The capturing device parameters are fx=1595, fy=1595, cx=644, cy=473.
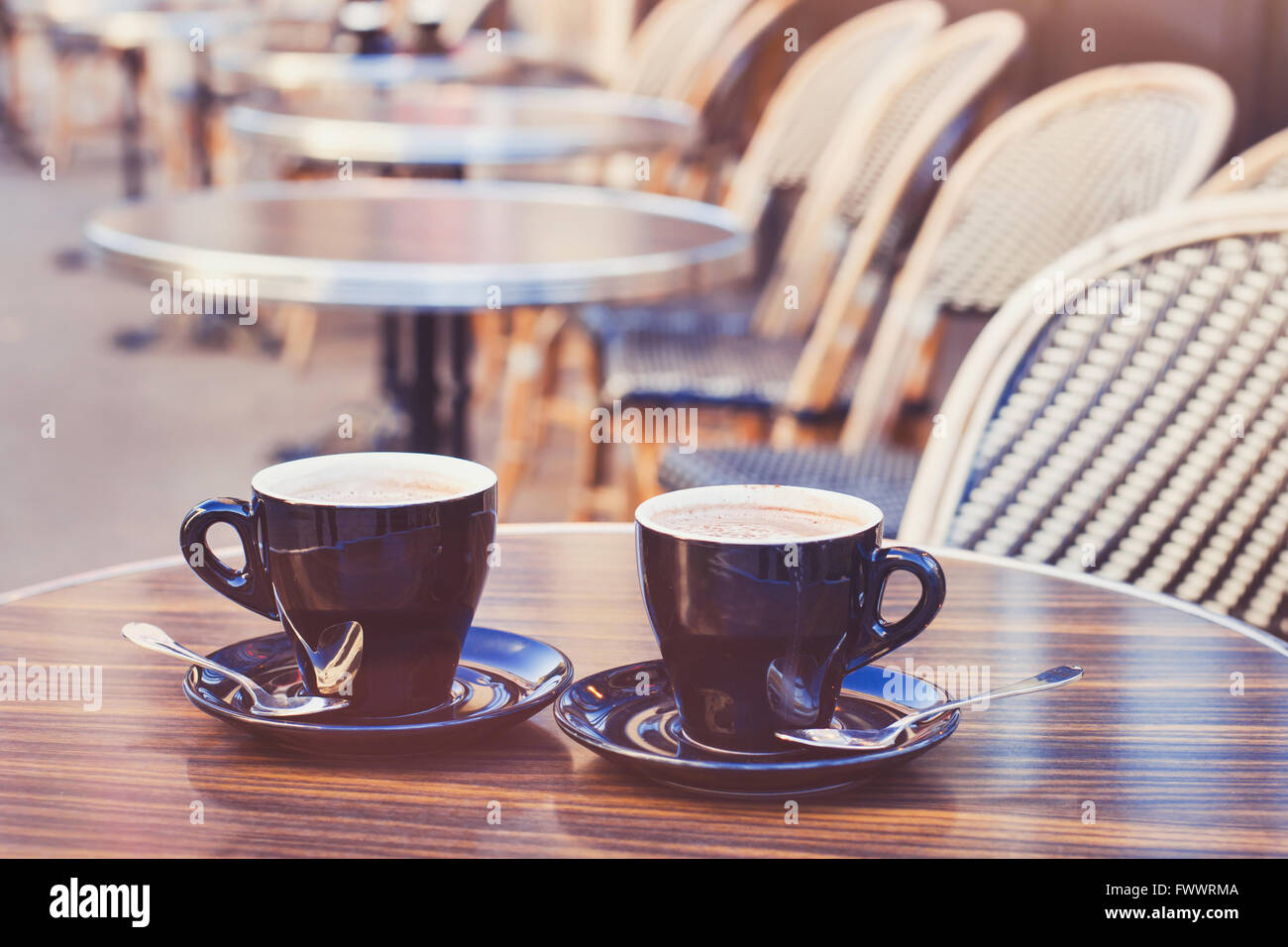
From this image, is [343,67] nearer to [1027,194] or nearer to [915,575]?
[1027,194]

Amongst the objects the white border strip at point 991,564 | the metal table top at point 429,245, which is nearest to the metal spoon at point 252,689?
the white border strip at point 991,564

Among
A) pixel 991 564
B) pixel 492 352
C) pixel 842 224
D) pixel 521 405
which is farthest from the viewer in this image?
pixel 492 352

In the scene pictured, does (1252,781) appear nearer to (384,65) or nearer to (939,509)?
(939,509)

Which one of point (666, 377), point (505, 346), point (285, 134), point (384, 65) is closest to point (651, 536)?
point (666, 377)

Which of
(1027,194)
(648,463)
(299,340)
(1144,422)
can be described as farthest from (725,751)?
(299,340)

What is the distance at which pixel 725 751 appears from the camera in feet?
1.89

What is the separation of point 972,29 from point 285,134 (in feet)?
3.57

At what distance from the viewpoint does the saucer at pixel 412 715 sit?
22.5 inches

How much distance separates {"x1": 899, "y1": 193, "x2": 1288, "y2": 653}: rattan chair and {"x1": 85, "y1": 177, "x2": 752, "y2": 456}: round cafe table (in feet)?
2.06

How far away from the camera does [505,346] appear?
4.16 metres

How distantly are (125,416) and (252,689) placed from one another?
11.6 ft

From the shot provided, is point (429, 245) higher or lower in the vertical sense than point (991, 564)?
higher

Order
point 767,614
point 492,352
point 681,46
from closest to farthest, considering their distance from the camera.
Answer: point 767,614, point 681,46, point 492,352

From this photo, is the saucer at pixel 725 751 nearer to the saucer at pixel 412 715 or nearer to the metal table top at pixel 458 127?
the saucer at pixel 412 715
